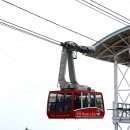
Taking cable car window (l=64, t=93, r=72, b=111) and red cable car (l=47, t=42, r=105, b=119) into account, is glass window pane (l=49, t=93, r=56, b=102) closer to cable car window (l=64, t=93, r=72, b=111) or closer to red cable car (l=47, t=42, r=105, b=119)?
red cable car (l=47, t=42, r=105, b=119)

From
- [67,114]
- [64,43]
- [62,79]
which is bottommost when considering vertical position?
[67,114]

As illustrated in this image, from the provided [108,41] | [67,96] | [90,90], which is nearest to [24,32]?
[67,96]

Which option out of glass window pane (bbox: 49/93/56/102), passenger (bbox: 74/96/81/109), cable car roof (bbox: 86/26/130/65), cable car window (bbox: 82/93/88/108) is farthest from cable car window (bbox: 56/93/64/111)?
cable car roof (bbox: 86/26/130/65)

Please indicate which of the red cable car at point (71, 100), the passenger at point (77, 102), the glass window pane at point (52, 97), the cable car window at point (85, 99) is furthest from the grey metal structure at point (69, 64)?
the passenger at point (77, 102)

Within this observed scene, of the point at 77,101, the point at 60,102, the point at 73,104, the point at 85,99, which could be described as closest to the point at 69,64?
the point at 85,99

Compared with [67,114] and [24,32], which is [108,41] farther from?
[24,32]

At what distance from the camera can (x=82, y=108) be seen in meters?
34.8

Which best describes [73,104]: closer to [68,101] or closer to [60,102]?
[68,101]

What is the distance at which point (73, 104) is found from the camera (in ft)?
111

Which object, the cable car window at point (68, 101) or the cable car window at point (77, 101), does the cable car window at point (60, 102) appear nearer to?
the cable car window at point (68, 101)

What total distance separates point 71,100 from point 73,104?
304mm

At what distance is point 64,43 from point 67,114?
573 cm

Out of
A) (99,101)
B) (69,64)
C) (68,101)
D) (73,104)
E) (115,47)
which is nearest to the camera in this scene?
(73,104)

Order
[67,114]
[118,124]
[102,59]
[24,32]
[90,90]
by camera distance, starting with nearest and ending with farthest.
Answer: [24,32]
[67,114]
[90,90]
[118,124]
[102,59]
